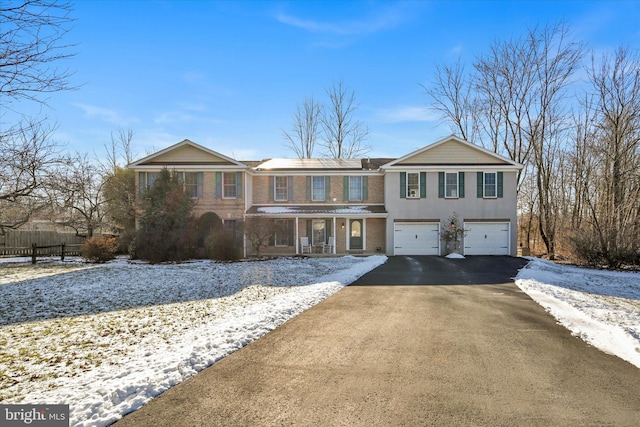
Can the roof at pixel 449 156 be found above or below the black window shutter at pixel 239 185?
above

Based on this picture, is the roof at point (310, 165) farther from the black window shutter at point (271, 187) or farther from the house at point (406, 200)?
the house at point (406, 200)

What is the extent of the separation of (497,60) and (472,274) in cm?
2326

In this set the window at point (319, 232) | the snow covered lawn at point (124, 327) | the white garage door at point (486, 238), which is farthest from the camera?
the window at point (319, 232)

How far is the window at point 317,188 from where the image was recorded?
84.8ft

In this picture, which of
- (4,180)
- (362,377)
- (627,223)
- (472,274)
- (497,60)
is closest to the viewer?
(362,377)

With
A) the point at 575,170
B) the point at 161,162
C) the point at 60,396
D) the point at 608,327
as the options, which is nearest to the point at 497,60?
the point at 575,170

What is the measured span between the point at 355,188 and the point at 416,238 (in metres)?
4.81

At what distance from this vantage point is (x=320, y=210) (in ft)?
80.5

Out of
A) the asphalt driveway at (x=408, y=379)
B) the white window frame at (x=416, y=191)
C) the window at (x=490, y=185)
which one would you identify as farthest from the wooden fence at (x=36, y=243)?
the window at (x=490, y=185)

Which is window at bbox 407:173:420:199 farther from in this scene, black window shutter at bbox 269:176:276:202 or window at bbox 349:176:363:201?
black window shutter at bbox 269:176:276:202

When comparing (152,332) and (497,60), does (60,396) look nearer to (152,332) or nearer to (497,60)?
(152,332)

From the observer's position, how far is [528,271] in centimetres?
1662

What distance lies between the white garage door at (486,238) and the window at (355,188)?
6.60 meters

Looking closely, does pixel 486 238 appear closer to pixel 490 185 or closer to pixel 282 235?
pixel 490 185
